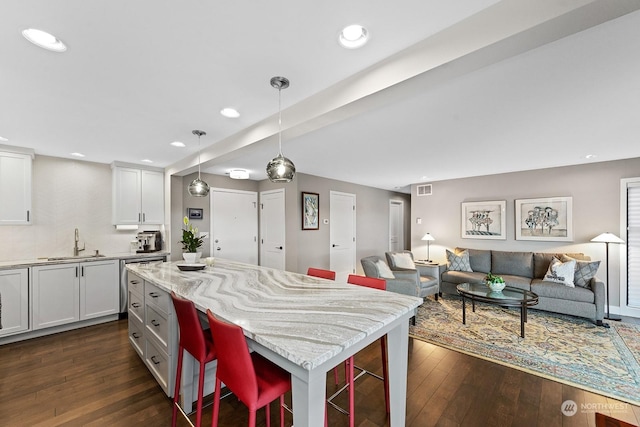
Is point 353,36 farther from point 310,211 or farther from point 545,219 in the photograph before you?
point 545,219

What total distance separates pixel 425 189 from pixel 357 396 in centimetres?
499

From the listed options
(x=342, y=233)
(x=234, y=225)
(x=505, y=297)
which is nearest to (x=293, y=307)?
(x=505, y=297)

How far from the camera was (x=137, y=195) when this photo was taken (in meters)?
4.35

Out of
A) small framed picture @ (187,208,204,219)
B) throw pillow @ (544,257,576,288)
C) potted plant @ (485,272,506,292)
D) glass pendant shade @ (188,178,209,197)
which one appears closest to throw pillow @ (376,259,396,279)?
potted plant @ (485,272,506,292)

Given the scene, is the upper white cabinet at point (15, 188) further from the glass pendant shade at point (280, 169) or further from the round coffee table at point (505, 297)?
the round coffee table at point (505, 297)

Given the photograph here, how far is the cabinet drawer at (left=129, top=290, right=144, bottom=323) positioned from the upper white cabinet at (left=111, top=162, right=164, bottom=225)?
6.13ft

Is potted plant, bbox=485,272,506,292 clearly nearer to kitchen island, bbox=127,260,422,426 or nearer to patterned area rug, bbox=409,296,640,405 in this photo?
patterned area rug, bbox=409,296,640,405

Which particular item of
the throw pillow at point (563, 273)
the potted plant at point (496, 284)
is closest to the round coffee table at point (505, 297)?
the potted plant at point (496, 284)

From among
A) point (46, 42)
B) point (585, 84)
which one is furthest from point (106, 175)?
point (585, 84)

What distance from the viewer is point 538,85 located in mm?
1924

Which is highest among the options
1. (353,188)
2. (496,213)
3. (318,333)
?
(353,188)

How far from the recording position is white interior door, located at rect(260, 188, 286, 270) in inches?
199

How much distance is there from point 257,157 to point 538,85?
3.10 metres

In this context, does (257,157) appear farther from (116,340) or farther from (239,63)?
(116,340)
